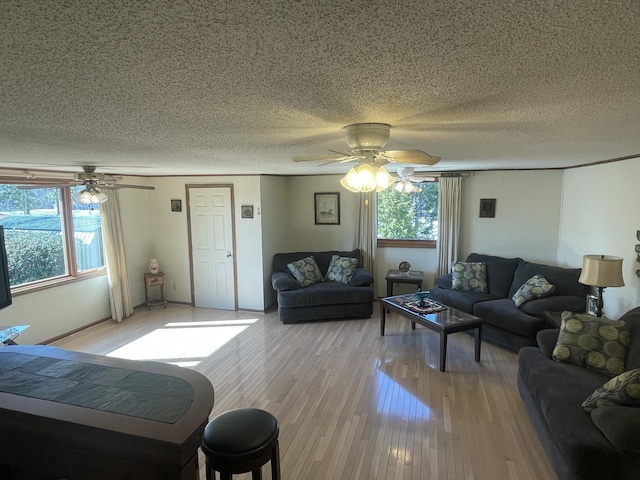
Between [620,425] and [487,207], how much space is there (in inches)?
158

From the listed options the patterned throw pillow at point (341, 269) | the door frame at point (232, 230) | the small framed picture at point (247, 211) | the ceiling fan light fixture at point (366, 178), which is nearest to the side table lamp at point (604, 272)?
the ceiling fan light fixture at point (366, 178)

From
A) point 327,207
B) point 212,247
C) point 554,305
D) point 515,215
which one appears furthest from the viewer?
point 327,207

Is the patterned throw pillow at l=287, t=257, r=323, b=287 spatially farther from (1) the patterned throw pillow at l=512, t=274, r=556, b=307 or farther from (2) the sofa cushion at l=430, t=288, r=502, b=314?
(1) the patterned throw pillow at l=512, t=274, r=556, b=307

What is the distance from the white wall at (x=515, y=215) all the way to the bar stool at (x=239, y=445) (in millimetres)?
4782

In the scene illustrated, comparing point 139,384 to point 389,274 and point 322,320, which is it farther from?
point 389,274

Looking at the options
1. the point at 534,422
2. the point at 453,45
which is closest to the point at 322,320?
the point at 534,422

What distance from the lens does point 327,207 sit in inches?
248

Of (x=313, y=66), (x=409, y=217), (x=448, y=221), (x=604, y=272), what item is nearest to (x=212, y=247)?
(x=409, y=217)

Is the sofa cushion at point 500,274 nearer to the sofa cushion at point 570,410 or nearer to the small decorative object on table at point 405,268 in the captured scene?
the small decorative object on table at point 405,268

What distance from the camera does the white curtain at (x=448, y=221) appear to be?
18.2 ft

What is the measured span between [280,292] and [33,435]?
12.6 ft

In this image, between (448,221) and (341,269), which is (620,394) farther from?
(341,269)

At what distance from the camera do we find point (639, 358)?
8.34 feet

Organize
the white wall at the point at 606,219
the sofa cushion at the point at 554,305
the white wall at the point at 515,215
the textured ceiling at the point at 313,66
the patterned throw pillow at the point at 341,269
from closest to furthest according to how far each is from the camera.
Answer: the textured ceiling at the point at 313,66, the white wall at the point at 606,219, the sofa cushion at the point at 554,305, the white wall at the point at 515,215, the patterned throw pillow at the point at 341,269
